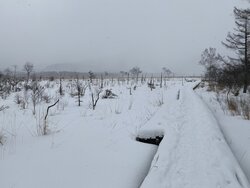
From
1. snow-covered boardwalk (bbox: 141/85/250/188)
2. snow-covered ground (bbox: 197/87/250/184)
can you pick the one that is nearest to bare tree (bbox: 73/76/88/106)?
snow-covered ground (bbox: 197/87/250/184)

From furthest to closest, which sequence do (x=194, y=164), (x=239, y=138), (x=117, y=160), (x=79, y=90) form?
(x=79, y=90) < (x=239, y=138) < (x=117, y=160) < (x=194, y=164)

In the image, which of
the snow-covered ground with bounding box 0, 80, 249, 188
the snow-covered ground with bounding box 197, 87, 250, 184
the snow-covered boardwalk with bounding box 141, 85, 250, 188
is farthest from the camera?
the snow-covered ground with bounding box 197, 87, 250, 184

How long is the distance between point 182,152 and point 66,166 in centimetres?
210

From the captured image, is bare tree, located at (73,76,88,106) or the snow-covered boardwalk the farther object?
bare tree, located at (73,76,88,106)

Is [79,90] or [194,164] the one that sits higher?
[79,90]

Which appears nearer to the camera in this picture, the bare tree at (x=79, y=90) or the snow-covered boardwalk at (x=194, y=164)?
the snow-covered boardwalk at (x=194, y=164)

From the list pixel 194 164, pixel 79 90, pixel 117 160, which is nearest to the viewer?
pixel 194 164

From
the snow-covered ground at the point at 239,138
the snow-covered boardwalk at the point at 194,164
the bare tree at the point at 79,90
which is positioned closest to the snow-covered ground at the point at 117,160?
the snow-covered boardwalk at the point at 194,164

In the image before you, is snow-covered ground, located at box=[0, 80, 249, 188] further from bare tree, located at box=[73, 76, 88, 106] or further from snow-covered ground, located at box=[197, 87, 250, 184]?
bare tree, located at box=[73, 76, 88, 106]

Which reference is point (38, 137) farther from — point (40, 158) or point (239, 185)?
point (239, 185)

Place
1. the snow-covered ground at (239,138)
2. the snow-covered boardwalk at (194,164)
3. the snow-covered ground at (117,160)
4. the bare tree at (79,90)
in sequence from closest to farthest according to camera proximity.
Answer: the snow-covered boardwalk at (194,164)
the snow-covered ground at (117,160)
the snow-covered ground at (239,138)
the bare tree at (79,90)

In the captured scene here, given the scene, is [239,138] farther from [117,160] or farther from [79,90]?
[79,90]

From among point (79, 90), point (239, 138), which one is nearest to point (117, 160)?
point (239, 138)

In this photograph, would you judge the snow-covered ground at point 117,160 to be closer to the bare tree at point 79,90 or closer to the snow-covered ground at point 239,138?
the snow-covered ground at point 239,138
